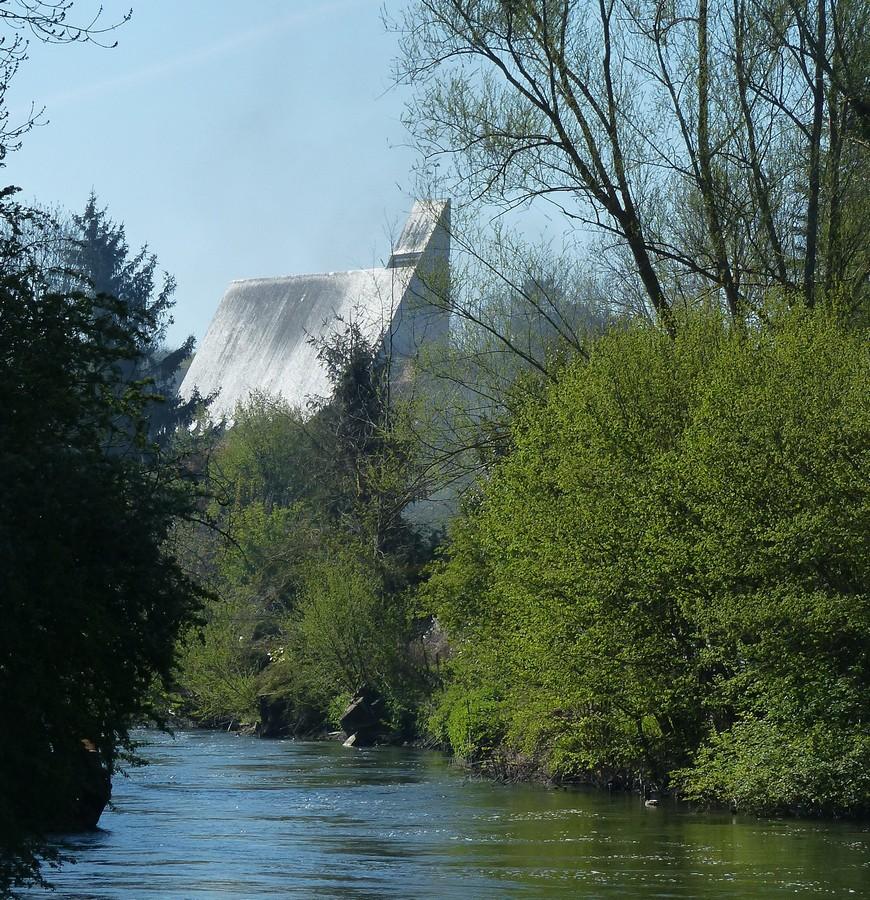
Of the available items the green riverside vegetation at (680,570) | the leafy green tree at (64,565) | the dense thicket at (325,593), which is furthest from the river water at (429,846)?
the dense thicket at (325,593)

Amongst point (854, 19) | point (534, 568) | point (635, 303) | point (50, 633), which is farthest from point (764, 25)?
point (50, 633)

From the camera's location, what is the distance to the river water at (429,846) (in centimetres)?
1441

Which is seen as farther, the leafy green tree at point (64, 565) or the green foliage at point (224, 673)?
the green foliage at point (224, 673)

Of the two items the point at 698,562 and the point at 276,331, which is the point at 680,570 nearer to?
the point at 698,562

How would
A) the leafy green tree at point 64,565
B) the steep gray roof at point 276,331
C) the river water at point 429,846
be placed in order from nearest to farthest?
the leafy green tree at point 64,565 → the river water at point 429,846 → the steep gray roof at point 276,331

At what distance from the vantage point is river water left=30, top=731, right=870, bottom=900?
47.3ft

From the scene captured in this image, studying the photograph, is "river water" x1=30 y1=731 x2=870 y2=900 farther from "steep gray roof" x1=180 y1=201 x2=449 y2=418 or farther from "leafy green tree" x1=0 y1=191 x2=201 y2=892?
"steep gray roof" x1=180 y1=201 x2=449 y2=418

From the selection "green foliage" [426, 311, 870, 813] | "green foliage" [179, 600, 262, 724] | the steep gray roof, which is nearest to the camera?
Result: "green foliage" [426, 311, 870, 813]

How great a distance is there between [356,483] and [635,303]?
54.2ft

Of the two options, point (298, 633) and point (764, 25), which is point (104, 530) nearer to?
point (764, 25)

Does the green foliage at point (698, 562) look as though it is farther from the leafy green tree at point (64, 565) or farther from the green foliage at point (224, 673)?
the green foliage at point (224, 673)

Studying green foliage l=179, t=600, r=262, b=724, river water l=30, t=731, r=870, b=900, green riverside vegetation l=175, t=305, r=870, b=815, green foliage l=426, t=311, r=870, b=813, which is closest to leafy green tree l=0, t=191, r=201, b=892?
green riverside vegetation l=175, t=305, r=870, b=815

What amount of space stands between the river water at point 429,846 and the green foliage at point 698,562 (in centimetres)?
100

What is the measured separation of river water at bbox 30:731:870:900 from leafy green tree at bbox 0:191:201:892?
372cm
